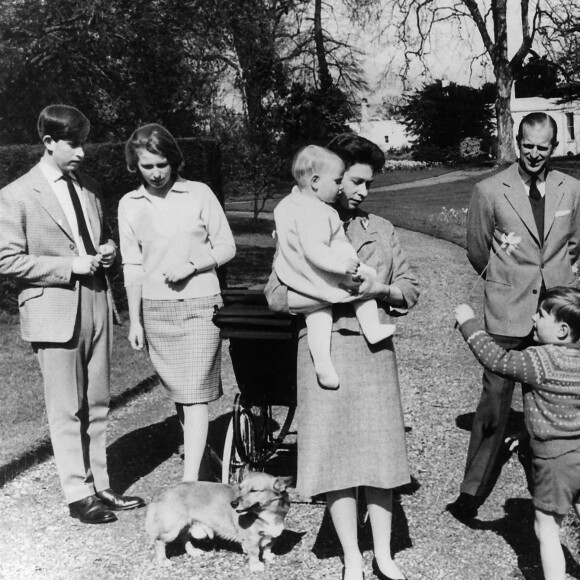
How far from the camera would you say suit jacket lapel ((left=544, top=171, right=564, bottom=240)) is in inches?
160

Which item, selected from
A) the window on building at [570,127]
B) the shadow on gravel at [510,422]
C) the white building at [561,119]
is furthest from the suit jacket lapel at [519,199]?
the window on building at [570,127]

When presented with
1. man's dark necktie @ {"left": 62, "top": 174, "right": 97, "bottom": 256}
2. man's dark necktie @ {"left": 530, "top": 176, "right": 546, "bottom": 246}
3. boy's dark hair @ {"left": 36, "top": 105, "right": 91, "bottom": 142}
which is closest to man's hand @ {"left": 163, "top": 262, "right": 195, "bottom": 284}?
man's dark necktie @ {"left": 62, "top": 174, "right": 97, "bottom": 256}

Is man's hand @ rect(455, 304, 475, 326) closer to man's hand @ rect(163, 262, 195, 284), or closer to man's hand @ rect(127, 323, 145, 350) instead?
man's hand @ rect(163, 262, 195, 284)

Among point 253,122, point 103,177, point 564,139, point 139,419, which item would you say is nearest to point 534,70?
point 564,139

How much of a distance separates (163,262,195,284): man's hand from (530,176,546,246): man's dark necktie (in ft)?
5.93

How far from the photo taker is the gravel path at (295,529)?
149 inches

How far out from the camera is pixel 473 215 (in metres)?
4.32

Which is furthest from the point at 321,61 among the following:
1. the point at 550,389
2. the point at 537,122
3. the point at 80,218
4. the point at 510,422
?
the point at 550,389

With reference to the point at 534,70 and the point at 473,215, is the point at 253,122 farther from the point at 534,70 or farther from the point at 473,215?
the point at 534,70

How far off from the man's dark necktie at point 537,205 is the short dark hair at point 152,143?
1.88 meters

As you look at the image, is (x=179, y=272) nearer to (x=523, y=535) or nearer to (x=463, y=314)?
(x=463, y=314)

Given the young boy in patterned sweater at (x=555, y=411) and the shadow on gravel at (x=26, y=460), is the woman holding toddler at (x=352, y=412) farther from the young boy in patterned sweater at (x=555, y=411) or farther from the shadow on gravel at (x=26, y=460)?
the shadow on gravel at (x=26, y=460)

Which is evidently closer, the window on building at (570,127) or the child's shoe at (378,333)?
the child's shoe at (378,333)

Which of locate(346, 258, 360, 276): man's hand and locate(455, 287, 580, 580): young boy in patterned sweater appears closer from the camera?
locate(455, 287, 580, 580): young boy in patterned sweater
